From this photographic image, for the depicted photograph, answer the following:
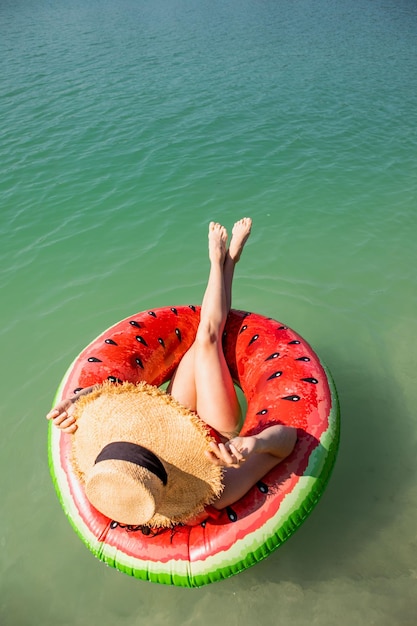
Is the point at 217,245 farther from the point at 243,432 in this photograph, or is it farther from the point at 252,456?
the point at 252,456

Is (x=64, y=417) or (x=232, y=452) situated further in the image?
(x=64, y=417)

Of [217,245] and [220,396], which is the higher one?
[217,245]

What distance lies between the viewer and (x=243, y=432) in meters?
2.84

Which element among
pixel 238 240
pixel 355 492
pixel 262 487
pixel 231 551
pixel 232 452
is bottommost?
pixel 355 492

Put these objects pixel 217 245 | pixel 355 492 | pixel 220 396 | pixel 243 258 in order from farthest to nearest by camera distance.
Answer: pixel 243 258 → pixel 217 245 → pixel 355 492 → pixel 220 396

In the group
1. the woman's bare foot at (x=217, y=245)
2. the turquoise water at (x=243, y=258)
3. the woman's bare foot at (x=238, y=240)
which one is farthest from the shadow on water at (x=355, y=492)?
the woman's bare foot at (x=217, y=245)

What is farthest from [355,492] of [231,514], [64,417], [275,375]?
[64,417]

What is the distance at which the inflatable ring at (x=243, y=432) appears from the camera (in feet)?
7.71

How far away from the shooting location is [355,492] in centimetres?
329

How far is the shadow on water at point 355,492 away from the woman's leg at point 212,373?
83 cm

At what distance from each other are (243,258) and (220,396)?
2.88m

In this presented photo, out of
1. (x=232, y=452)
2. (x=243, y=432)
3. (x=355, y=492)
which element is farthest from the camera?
(x=355, y=492)

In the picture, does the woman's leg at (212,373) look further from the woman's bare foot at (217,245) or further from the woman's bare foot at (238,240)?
the woman's bare foot at (238,240)

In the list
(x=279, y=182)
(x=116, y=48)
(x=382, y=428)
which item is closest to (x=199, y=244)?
(x=279, y=182)
